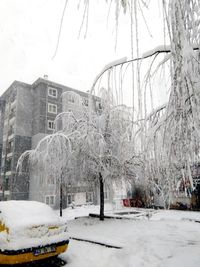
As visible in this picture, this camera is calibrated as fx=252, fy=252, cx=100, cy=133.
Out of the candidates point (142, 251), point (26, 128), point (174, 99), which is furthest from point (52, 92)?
point (174, 99)

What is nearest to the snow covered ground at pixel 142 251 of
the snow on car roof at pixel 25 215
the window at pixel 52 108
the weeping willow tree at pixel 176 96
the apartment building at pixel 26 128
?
the snow on car roof at pixel 25 215

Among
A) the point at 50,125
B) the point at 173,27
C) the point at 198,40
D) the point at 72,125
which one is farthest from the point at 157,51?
the point at 50,125

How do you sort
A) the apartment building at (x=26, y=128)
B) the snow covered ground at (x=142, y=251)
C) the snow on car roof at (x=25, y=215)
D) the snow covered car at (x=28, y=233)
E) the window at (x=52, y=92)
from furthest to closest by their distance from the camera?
the window at (x=52, y=92)
the apartment building at (x=26, y=128)
the snow covered ground at (x=142, y=251)
the snow on car roof at (x=25, y=215)
the snow covered car at (x=28, y=233)

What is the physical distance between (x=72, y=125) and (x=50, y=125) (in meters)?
18.3

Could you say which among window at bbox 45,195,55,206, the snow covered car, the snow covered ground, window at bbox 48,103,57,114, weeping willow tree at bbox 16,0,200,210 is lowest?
window at bbox 45,195,55,206

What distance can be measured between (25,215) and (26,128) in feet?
92.7

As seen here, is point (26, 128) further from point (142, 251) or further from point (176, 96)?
point (176, 96)

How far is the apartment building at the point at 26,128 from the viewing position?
1192 inches

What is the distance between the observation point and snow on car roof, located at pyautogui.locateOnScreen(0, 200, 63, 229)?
586 centimetres

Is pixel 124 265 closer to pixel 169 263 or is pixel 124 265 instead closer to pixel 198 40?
pixel 169 263

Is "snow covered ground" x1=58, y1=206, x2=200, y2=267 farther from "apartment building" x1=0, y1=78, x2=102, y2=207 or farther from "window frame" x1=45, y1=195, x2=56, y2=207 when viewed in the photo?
"apartment building" x1=0, y1=78, x2=102, y2=207

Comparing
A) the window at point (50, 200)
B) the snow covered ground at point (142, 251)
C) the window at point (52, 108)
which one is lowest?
the window at point (50, 200)

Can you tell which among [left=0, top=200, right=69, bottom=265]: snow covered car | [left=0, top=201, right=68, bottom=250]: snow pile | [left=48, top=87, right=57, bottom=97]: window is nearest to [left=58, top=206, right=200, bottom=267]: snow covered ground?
[left=0, top=200, right=69, bottom=265]: snow covered car

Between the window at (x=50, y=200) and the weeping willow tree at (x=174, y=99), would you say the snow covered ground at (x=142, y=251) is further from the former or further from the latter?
the window at (x=50, y=200)
